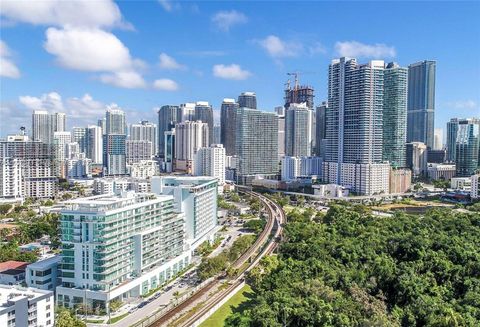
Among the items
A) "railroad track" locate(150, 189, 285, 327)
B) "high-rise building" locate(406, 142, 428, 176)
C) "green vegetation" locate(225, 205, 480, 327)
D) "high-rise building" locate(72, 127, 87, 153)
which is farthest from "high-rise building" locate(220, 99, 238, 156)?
"green vegetation" locate(225, 205, 480, 327)

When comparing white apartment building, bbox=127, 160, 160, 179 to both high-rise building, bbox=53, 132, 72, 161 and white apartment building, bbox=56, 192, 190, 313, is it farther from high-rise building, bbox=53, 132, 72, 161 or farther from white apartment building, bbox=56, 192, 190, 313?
white apartment building, bbox=56, 192, 190, 313

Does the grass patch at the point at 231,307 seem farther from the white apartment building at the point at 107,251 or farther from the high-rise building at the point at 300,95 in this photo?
the high-rise building at the point at 300,95

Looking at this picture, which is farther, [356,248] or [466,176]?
[466,176]

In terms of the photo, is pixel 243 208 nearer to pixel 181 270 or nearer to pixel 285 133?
pixel 181 270

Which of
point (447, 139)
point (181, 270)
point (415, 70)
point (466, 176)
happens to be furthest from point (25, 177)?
point (415, 70)

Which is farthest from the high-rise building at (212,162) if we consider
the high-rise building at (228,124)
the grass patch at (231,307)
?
the grass patch at (231,307)

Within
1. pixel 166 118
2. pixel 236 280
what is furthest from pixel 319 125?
pixel 236 280
